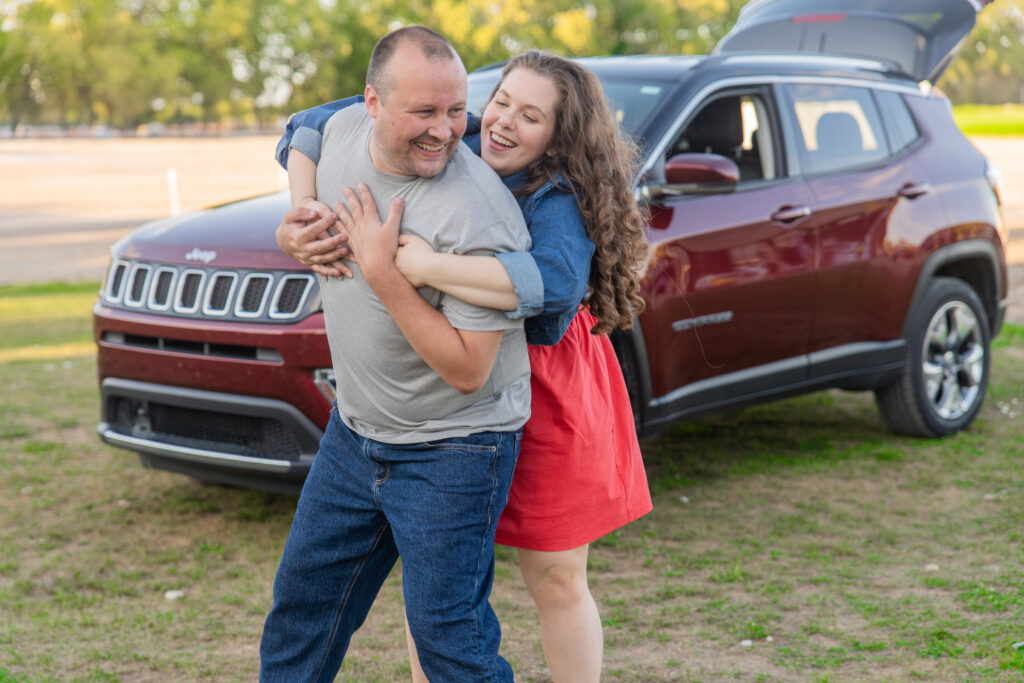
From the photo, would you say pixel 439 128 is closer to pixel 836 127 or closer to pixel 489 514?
pixel 489 514

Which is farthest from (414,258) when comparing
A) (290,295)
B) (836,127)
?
(836,127)

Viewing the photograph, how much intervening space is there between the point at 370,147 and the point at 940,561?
2.93 m

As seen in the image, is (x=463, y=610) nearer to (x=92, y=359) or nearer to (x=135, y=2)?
(x=92, y=359)

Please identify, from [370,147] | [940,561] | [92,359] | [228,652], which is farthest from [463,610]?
[92,359]

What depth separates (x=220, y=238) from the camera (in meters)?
4.08

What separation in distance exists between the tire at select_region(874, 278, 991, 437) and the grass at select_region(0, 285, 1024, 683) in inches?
6.0

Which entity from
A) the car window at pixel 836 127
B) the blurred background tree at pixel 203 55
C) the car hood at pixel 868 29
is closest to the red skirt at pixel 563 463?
the car window at pixel 836 127

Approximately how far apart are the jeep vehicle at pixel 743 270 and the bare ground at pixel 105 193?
141 inches

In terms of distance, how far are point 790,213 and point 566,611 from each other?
2.64m

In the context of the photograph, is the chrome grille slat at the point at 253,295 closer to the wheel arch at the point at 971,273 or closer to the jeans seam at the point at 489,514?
the jeans seam at the point at 489,514

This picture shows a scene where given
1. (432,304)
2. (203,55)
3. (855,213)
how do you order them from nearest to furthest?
(432,304) < (855,213) < (203,55)

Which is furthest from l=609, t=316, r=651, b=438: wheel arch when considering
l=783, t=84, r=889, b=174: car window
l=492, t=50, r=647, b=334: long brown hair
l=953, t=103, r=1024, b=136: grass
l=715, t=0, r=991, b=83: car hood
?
l=953, t=103, r=1024, b=136: grass

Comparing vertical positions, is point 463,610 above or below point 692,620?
above

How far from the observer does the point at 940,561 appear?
4141 mm
